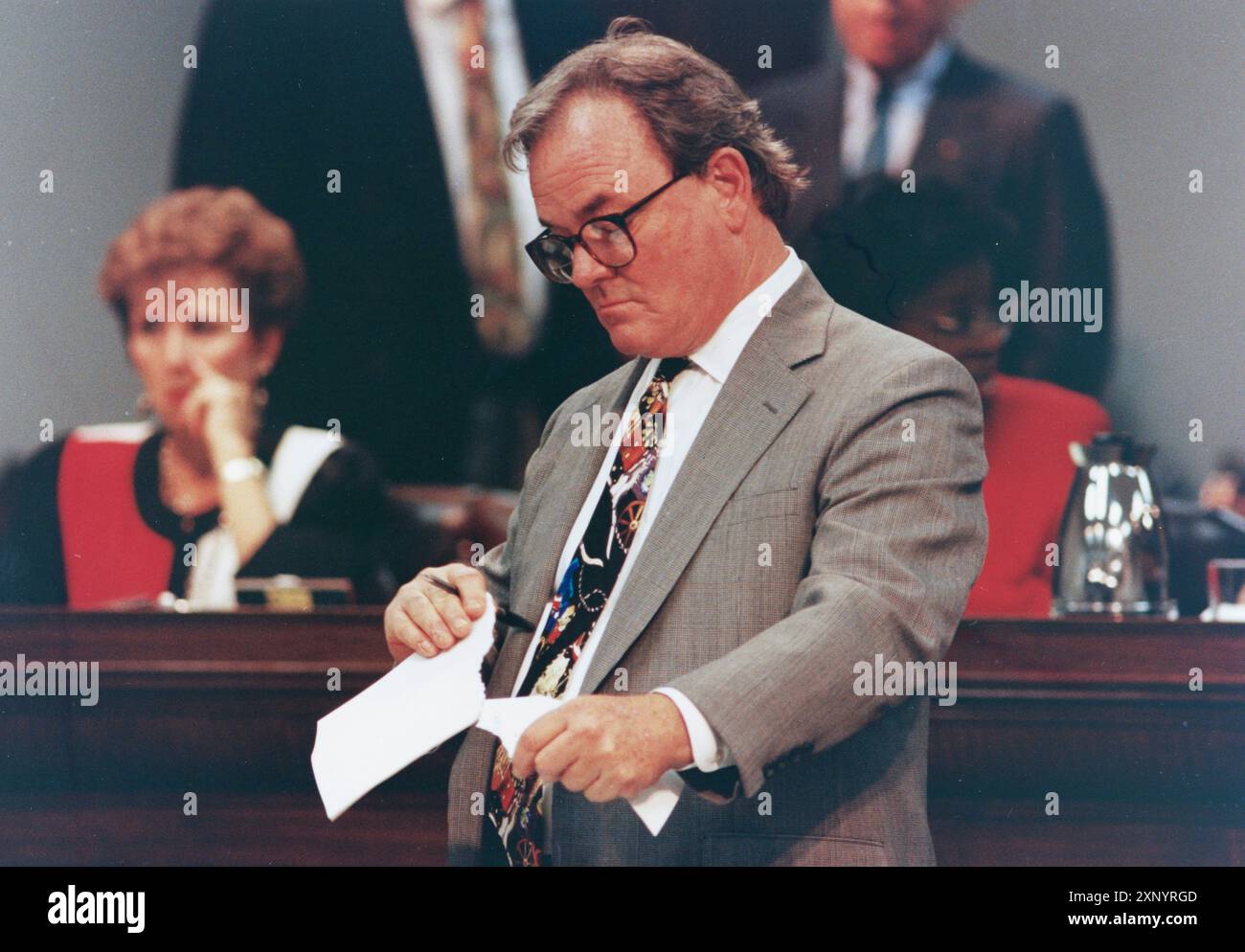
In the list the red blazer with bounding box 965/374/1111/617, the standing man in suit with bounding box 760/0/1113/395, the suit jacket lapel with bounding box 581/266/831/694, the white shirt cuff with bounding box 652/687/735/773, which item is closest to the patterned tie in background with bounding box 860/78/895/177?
the standing man in suit with bounding box 760/0/1113/395

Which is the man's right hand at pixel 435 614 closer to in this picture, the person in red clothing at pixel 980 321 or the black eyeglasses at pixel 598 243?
the black eyeglasses at pixel 598 243

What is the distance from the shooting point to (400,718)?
1.84m

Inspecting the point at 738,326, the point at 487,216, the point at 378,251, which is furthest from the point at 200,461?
the point at 738,326

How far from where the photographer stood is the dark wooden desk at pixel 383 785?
2.42 m

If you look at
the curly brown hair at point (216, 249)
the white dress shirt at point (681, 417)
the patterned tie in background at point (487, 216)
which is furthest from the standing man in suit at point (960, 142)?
the curly brown hair at point (216, 249)

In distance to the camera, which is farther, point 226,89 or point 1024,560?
point 226,89

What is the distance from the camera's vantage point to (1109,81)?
2955mm

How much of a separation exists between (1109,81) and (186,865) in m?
2.46

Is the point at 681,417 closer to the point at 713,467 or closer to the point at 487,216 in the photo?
the point at 713,467

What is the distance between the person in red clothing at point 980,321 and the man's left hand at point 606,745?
1.46 m

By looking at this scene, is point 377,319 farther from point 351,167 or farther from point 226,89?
point 226,89

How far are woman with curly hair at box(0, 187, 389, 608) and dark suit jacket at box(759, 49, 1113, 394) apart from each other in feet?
4.16
